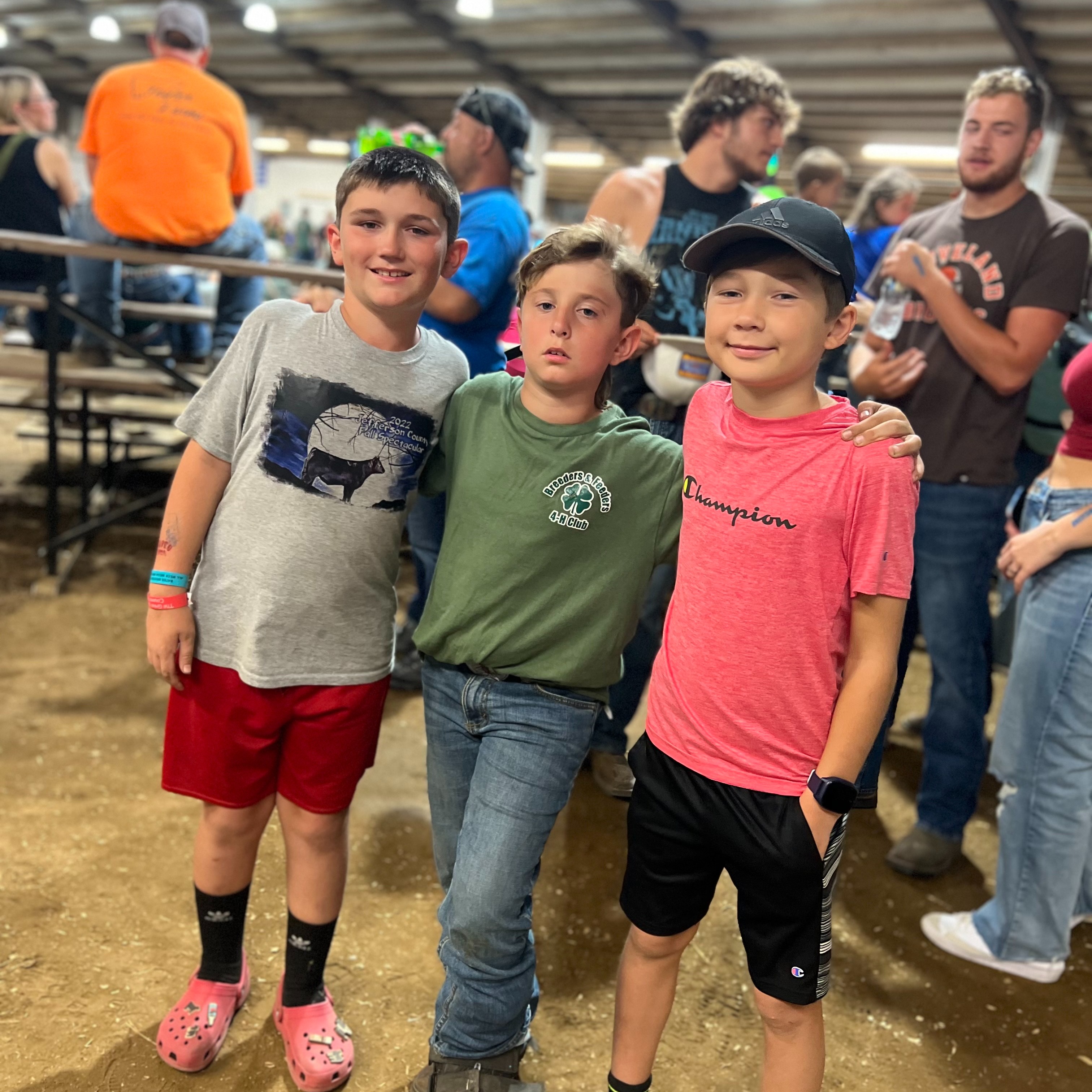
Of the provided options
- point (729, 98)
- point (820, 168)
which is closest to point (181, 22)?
point (729, 98)

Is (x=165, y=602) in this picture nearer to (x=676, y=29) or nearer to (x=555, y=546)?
(x=555, y=546)

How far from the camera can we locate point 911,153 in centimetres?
1125

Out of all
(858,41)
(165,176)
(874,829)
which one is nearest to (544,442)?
(874,829)

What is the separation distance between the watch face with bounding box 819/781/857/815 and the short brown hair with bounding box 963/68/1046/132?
6.08ft

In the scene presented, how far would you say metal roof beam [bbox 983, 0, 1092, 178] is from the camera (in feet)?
23.1

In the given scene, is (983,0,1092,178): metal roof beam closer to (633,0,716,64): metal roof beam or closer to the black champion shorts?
(633,0,716,64): metal roof beam

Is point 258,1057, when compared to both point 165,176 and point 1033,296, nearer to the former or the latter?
point 1033,296

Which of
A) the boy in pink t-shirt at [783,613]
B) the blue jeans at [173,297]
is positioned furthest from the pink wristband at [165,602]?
the blue jeans at [173,297]

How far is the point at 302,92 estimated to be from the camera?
46.0 feet

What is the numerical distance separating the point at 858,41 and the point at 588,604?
8.44 metres

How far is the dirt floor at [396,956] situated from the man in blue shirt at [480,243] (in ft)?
2.70

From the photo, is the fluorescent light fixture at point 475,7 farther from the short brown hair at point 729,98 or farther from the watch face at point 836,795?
the watch face at point 836,795

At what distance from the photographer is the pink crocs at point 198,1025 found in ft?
5.50

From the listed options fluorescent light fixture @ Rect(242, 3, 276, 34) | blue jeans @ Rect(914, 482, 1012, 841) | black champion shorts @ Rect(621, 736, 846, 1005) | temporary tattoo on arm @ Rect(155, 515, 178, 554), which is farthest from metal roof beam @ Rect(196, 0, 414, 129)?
black champion shorts @ Rect(621, 736, 846, 1005)
